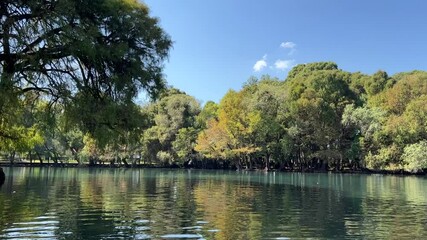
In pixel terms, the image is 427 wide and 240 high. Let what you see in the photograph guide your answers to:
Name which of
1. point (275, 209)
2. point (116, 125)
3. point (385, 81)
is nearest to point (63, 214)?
point (116, 125)

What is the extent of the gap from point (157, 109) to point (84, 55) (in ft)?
213

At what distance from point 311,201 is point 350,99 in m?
48.4

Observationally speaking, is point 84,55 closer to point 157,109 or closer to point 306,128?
point 306,128

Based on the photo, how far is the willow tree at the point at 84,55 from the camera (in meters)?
11.1

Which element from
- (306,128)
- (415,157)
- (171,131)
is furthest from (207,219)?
(171,131)

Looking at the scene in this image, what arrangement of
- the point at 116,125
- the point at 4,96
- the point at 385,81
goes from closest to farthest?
the point at 4,96 < the point at 116,125 < the point at 385,81

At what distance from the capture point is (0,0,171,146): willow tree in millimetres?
11062

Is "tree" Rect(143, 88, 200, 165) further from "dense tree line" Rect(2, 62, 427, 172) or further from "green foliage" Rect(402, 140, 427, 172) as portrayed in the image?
"green foliage" Rect(402, 140, 427, 172)

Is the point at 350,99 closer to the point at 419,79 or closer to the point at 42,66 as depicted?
the point at 419,79

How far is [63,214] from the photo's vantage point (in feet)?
47.9

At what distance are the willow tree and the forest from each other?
0.11 ft

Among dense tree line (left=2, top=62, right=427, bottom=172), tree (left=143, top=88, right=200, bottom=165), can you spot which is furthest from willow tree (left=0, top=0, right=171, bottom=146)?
tree (left=143, top=88, right=200, bottom=165)

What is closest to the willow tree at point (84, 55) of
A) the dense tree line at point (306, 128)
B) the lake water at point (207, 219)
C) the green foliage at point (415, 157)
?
the lake water at point (207, 219)

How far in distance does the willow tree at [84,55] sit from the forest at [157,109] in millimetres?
32
